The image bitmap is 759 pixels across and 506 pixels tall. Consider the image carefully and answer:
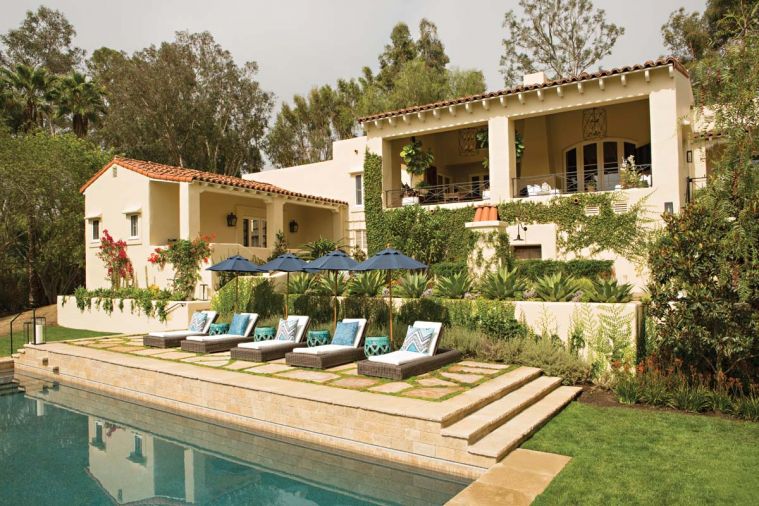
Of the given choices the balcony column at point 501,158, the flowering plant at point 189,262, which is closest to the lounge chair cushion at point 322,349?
the flowering plant at point 189,262

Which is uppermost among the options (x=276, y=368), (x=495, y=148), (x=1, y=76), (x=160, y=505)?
(x=1, y=76)

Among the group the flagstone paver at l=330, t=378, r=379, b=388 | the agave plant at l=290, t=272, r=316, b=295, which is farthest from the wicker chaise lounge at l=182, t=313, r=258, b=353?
the flagstone paver at l=330, t=378, r=379, b=388

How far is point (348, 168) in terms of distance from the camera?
84.6ft

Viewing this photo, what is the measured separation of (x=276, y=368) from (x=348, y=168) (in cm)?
Result: 1659

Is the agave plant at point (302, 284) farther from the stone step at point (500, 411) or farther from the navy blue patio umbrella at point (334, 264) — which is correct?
the stone step at point (500, 411)

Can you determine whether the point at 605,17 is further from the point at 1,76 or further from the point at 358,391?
the point at 1,76

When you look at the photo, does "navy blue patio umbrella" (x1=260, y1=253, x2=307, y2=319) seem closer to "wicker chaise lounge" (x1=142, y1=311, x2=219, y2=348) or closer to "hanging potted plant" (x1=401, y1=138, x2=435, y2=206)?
"wicker chaise lounge" (x1=142, y1=311, x2=219, y2=348)

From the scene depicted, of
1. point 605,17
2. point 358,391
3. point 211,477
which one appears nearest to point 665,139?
point 358,391

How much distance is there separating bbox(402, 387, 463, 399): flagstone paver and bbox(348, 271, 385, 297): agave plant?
563 cm

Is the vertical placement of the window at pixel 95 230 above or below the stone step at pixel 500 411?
above

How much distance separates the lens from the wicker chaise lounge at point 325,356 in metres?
10.4

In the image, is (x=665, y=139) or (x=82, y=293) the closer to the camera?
(x=665, y=139)

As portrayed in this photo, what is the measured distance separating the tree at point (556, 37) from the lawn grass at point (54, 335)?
2913cm

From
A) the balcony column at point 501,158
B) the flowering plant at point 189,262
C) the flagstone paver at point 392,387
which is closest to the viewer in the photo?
the flagstone paver at point 392,387
